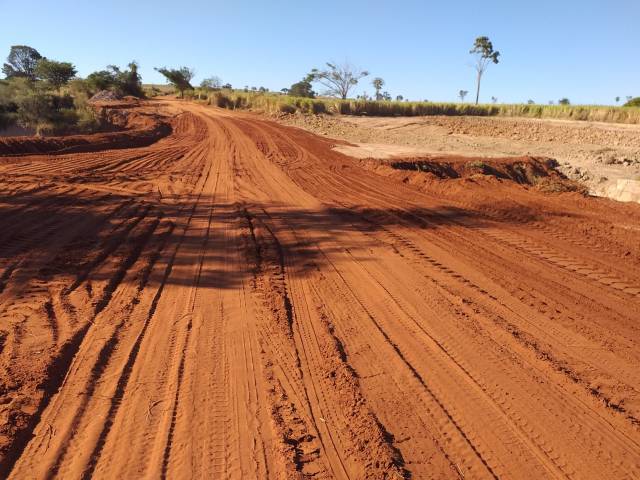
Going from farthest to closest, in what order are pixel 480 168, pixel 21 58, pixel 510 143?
pixel 21 58
pixel 510 143
pixel 480 168

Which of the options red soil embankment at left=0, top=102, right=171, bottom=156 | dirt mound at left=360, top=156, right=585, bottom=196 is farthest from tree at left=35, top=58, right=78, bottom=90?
dirt mound at left=360, top=156, right=585, bottom=196

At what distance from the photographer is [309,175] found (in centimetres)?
1318

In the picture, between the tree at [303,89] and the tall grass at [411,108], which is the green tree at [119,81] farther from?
the tree at [303,89]

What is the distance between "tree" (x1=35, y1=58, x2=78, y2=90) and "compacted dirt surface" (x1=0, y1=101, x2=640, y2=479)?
4946 centimetres

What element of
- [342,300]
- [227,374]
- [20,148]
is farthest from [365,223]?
[20,148]

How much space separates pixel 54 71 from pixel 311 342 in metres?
57.3

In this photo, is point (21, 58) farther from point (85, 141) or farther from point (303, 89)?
point (85, 141)

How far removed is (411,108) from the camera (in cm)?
4359

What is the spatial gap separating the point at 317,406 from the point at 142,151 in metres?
14.9

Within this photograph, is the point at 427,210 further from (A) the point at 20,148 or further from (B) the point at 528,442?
(A) the point at 20,148

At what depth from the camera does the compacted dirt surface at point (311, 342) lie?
9.36 ft

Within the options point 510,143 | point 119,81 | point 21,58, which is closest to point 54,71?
point 119,81

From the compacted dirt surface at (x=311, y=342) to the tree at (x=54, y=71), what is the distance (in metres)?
49.5

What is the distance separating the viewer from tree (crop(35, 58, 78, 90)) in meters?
47.4
